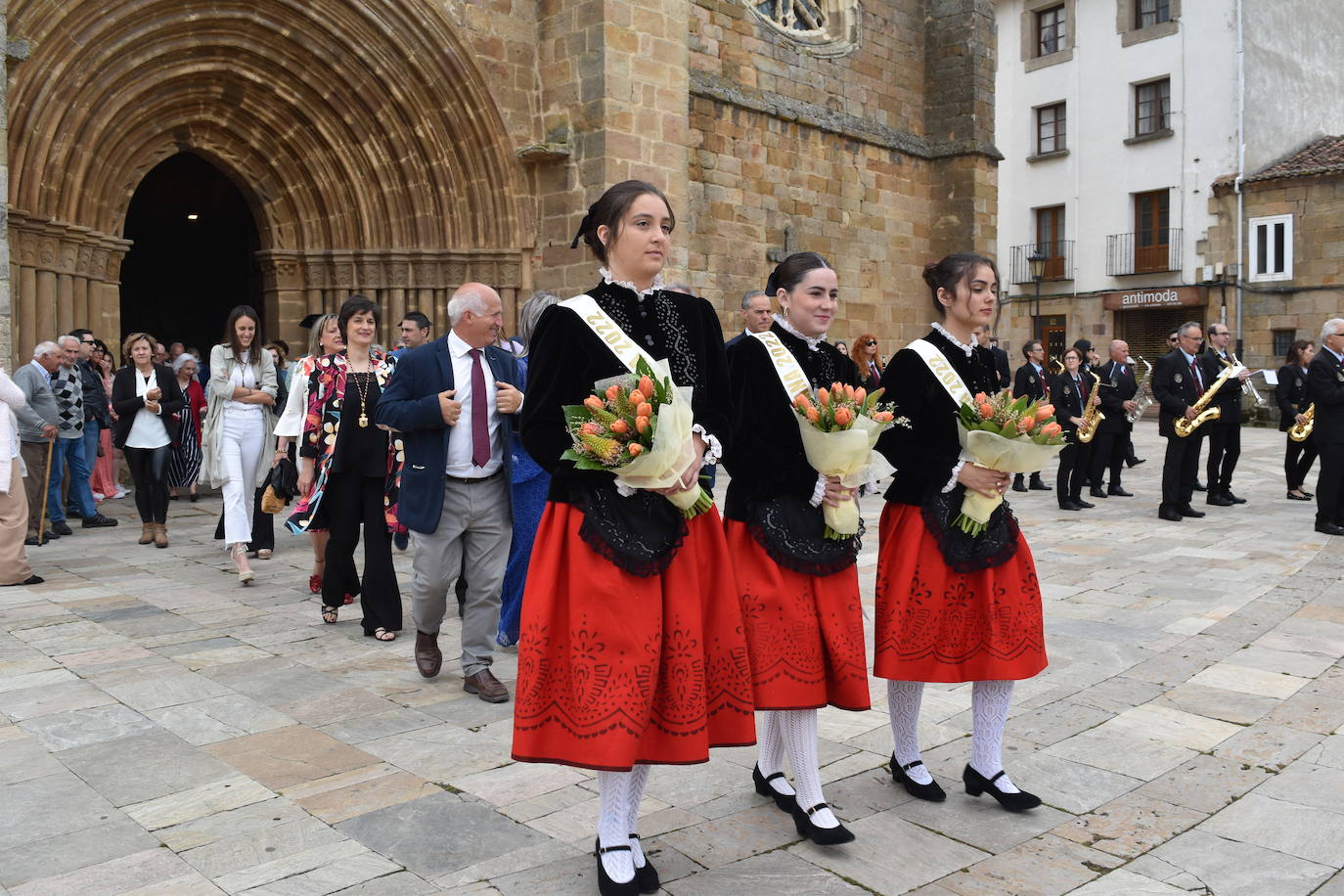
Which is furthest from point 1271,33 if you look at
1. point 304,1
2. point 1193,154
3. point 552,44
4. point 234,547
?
point 234,547

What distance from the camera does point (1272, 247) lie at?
26.5 meters

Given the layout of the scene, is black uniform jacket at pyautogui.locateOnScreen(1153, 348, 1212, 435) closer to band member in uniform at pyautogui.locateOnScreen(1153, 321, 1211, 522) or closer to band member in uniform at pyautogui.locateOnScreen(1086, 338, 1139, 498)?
band member in uniform at pyautogui.locateOnScreen(1153, 321, 1211, 522)

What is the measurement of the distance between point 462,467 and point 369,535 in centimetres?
118

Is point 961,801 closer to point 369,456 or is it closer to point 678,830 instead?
point 678,830

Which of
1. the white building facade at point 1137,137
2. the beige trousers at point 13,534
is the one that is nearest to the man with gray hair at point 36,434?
the beige trousers at point 13,534

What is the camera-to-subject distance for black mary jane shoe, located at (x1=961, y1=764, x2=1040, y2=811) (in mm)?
3316

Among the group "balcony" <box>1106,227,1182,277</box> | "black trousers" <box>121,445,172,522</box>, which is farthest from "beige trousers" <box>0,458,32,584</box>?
"balcony" <box>1106,227,1182,277</box>

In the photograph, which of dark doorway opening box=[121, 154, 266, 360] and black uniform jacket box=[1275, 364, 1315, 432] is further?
dark doorway opening box=[121, 154, 266, 360]

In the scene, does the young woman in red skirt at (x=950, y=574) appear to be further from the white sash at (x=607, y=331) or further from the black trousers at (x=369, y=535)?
the black trousers at (x=369, y=535)

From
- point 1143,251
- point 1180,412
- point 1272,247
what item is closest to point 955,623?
point 1180,412

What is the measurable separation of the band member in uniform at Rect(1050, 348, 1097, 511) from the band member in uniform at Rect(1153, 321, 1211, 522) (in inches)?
32.3

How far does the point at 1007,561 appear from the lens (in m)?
3.28

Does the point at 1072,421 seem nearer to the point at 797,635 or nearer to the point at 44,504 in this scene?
the point at 797,635

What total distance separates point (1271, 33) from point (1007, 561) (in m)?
30.1
